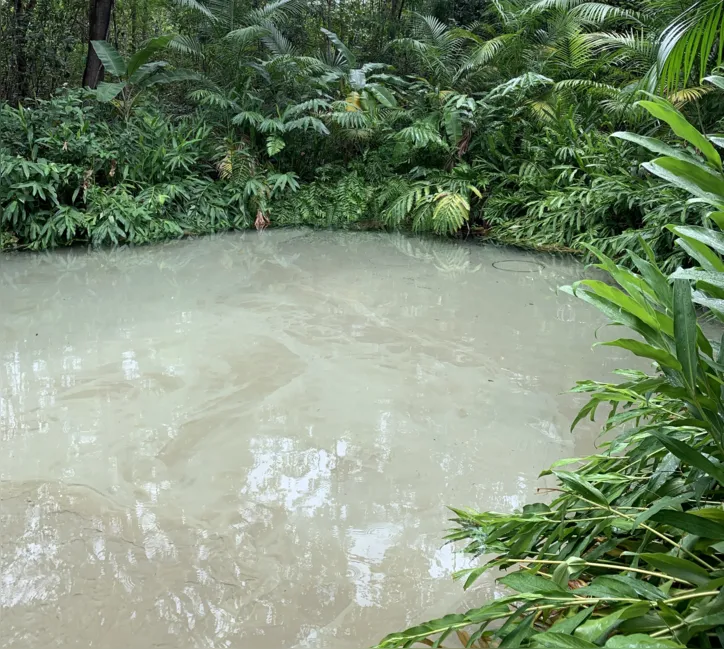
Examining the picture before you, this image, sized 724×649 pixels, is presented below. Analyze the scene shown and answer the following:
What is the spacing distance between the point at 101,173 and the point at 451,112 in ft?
13.0

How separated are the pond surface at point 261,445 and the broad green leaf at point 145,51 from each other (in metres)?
3.53

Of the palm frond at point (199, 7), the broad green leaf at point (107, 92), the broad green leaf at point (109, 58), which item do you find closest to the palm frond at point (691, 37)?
the broad green leaf at point (107, 92)

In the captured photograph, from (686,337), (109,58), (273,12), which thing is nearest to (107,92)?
(109,58)

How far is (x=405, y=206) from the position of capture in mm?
7121

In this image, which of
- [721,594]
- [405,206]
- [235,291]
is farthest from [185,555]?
[405,206]

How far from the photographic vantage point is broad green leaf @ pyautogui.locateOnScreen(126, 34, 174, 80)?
23.4 feet

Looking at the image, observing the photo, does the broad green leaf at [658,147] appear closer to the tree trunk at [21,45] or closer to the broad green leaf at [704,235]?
the broad green leaf at [704,235]

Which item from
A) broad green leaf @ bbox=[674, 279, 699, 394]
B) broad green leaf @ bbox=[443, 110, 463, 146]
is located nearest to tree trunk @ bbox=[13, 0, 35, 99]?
broad green leaf @ bbox=[443, 110, 463, 146]

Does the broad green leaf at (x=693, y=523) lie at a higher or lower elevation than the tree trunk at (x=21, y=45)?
lower

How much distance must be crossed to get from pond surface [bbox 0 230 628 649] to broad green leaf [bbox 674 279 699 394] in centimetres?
102

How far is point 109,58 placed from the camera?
288 inches

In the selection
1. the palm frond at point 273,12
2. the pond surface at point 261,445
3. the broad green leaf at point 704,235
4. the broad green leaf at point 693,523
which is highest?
the palm frond at point 273,12

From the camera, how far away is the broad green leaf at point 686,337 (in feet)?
3.35

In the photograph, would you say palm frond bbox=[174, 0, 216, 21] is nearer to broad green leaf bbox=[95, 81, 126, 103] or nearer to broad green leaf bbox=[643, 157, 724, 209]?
broad green leaf bbox=[95, 81, 126, 103]
